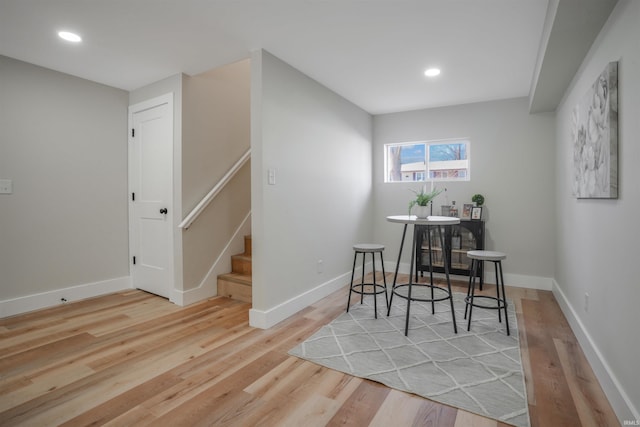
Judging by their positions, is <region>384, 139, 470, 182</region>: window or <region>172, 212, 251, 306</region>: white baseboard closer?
<region>172, 212, 251, 306</region>: white baseboard

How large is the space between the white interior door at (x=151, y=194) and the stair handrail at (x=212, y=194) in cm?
24

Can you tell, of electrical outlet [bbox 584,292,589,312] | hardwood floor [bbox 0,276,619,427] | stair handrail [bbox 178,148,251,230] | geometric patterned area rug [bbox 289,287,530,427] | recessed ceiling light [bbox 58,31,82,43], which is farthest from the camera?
stair handrail [bbox 178,148,251,230]

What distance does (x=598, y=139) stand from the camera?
1.92 metres

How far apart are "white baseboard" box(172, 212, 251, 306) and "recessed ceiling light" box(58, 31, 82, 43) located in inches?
87.5

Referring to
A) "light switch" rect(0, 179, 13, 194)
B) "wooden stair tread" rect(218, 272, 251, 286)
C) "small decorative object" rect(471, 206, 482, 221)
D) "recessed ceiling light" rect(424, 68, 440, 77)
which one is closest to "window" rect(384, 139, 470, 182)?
"small decorative object" rect(471, 206, 482, 221)

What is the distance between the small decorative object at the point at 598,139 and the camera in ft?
5.57

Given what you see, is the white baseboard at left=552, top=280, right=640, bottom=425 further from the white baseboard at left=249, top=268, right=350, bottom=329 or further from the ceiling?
the white baseboard at left=249, top=268, right=350, bottom=329

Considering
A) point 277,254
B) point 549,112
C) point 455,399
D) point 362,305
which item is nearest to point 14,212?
point 277,254

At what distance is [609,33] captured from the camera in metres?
1.81

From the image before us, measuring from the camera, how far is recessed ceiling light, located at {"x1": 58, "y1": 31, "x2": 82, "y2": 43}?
246cm

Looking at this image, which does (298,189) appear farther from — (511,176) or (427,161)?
(511,176)

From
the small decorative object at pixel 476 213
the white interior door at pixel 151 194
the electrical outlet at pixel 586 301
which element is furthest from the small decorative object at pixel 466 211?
the white interior door at pixel 151 194

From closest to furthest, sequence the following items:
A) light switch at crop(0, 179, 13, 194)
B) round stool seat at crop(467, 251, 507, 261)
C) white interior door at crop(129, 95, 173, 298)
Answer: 1. round stool seat at crop(467, 251, 507, 261)
2. light switch at crop(0, 179, 13, 194)
3. white interior door at crop(129, 95, 173, 298)

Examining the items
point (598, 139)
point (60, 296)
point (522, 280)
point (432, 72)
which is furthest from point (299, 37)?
point (522, 280)
